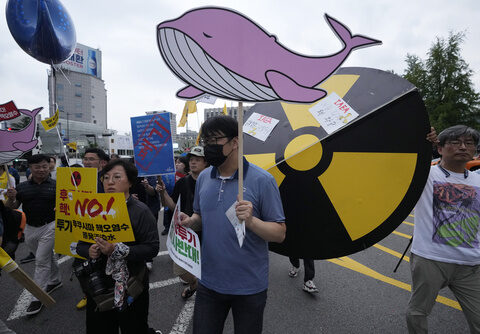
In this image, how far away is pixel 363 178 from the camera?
1.61m

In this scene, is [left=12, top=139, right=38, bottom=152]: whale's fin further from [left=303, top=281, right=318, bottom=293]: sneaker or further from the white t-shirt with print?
the white t-shirt with print

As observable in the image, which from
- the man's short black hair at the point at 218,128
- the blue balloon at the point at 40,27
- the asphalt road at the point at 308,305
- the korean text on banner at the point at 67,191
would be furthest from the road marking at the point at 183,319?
the blue balloon at the point at 40,27

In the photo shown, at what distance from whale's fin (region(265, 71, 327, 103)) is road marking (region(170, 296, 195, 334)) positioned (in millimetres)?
2549

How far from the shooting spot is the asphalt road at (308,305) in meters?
2.47

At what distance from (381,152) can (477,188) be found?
38.4 inches

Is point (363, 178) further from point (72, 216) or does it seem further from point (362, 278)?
point (362, 278)

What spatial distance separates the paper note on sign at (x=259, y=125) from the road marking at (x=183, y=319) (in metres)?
2.15

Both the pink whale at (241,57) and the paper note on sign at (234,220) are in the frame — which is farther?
the paper note on sign at (234,220)

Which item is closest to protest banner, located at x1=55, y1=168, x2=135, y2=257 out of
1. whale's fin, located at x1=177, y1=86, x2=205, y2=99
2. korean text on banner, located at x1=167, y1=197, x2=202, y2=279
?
korean text on banner, located at x1=167, y1=197, x2=202, y2=279

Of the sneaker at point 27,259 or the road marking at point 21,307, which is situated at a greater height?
the road marking at point 21,307

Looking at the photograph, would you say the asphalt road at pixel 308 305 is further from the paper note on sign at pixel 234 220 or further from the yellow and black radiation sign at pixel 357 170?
the paper note on sign at pixel 234 220

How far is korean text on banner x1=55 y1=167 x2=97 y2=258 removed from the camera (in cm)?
195

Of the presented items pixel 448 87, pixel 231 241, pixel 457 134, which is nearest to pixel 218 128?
pixel 231 241

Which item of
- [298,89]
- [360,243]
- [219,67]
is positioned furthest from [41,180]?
[360,243]
